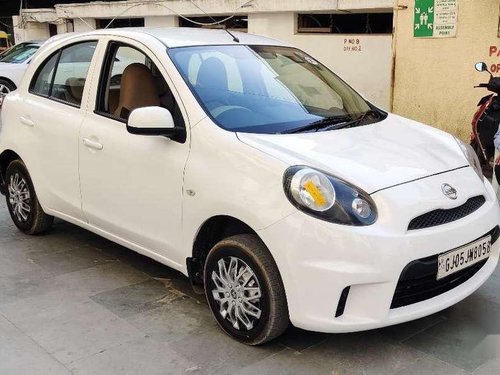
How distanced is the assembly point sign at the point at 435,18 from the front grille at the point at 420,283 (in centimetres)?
532

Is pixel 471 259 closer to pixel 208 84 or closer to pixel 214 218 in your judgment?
pixel 214 218

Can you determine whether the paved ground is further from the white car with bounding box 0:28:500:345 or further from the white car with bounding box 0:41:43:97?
the white car with bounding box 0:41:43:97


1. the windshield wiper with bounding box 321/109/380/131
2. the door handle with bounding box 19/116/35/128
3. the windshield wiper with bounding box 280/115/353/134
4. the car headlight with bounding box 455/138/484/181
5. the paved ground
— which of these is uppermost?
the windshield wiper with bounding box 280/115/353/134

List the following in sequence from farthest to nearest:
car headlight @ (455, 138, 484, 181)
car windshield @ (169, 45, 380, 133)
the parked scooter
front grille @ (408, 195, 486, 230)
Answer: the parked scooter
car headlight @ (455, 138, 484, 181)
car windshield @ (169, 45, 380, 133)
front grille @ (408, 195, 486, 230)

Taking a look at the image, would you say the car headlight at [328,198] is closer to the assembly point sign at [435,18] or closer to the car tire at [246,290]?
the car tire at [246,290]

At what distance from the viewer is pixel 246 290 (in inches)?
128

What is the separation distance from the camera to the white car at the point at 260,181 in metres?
2.98

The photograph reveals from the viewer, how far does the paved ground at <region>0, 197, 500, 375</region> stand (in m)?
3.16

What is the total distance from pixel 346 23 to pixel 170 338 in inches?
355

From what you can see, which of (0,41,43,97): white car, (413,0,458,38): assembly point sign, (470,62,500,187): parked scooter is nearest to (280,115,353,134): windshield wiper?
(470,62,500,187): parked scooter

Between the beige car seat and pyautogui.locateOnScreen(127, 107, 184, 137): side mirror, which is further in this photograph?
the beige car seat

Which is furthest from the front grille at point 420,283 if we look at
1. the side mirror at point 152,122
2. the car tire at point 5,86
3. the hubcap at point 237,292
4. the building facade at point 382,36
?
the car tire at point 5,86

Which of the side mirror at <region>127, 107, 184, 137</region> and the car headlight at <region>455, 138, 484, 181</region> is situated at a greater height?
the side mirror at <region>127, 107, 184, 137</region>

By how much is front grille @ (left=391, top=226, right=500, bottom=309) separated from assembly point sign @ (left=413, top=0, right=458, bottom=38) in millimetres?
5315
